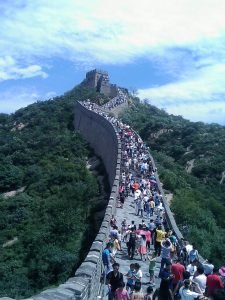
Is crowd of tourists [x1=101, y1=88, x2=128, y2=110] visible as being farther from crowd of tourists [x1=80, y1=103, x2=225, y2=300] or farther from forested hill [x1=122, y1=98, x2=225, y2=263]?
crowd of tourists [x1=80, y1=103, x2=225, y2=300]

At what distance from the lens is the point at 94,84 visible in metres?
74.2

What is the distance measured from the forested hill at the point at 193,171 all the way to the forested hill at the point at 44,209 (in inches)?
139

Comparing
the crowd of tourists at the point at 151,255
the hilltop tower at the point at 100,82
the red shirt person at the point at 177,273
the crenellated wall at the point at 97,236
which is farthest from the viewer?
the hilltop tower at the point at 100,82

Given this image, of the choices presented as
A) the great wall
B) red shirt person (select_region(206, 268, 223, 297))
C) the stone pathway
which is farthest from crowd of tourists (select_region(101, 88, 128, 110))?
red shirt person (select_region(206, 268, 223, 297))

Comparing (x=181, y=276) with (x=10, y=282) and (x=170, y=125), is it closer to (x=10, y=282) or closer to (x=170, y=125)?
(x=10, y=282)

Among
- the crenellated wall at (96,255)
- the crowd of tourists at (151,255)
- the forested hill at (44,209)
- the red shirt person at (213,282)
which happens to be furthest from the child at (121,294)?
the forested hill at (44,209)

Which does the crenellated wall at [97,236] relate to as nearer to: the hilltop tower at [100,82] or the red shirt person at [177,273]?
the red shirt person at [177,273]

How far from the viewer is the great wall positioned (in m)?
6.74

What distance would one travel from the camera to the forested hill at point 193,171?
20.0m

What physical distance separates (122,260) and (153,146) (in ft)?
128

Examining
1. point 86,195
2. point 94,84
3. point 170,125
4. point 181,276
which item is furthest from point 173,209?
point 94,84

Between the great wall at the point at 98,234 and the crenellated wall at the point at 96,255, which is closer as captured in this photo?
the crenellated wall at the point at 96,255

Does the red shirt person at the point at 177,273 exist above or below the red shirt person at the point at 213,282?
below

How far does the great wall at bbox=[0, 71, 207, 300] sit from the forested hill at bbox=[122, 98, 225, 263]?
1447 millimetres
